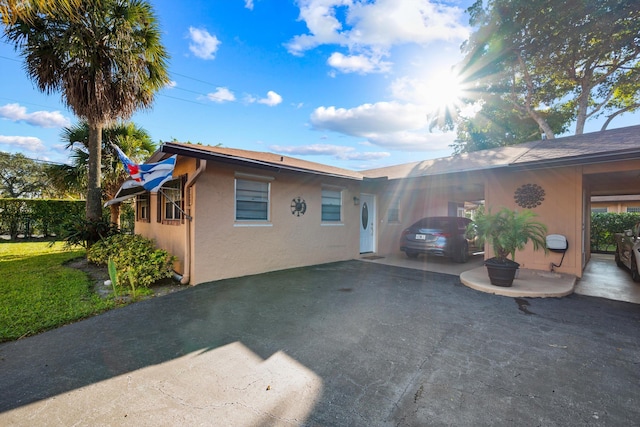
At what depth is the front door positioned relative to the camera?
1000cm

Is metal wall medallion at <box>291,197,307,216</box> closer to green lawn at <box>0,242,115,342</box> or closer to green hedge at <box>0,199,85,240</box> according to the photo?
green lawn at <box>0,242,115,342</box>

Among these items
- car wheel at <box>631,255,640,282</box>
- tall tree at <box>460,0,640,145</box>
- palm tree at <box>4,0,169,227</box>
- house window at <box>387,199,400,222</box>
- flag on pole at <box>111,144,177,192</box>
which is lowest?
car wheel at <box>631,255,640,282</box>

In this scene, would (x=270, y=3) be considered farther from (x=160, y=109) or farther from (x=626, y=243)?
(x=626, y=243)

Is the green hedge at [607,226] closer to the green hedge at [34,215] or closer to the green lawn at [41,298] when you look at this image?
the green lawn at [41,298]

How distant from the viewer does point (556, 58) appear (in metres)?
12.9

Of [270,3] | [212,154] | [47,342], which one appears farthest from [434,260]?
[270,3]

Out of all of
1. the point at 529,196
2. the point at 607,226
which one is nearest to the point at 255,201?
the point at 529,196

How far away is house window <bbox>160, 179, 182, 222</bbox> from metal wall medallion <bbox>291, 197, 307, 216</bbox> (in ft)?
8.83

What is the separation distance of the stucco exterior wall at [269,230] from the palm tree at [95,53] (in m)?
5.01

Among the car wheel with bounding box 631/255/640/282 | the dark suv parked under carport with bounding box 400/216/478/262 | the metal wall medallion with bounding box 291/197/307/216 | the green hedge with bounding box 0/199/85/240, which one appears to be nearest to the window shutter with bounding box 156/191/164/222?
the metal wall medallion with bounding box 291/197/307/216

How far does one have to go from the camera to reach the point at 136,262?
19.0 ft

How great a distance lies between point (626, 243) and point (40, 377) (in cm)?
1086

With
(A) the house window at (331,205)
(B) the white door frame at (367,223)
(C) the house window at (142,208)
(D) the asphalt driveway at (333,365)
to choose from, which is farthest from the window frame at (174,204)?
(B) the white door frame at (367,223)

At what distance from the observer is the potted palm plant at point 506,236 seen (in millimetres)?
5180
